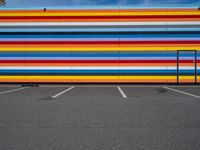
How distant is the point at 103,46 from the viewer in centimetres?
1616

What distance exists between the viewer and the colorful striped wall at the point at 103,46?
52.7 ft

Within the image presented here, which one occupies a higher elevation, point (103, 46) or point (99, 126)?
point (103, 46)

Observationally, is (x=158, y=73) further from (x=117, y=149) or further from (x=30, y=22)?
(x=117, y=149)

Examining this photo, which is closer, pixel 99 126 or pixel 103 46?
pixel 99 126

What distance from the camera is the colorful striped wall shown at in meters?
16.1

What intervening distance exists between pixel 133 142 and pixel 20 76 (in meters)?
13.8

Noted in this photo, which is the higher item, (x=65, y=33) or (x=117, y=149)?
(x=65, y=33)

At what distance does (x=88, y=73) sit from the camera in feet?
53.4

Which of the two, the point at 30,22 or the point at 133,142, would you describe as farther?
the point at 30,22

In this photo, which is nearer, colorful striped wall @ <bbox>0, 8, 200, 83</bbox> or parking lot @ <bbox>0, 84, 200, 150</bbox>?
parking lot @ <bbox>0, 84, 200, 150</bbox>

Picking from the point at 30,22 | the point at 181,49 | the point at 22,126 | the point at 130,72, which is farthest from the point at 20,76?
the point at 22,126

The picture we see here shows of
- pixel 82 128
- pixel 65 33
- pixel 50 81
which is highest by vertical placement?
pixel 65 33

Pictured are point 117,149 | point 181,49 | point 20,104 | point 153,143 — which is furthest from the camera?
point 181,49

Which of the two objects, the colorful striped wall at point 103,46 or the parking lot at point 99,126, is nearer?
the parking lot at point 99,126
